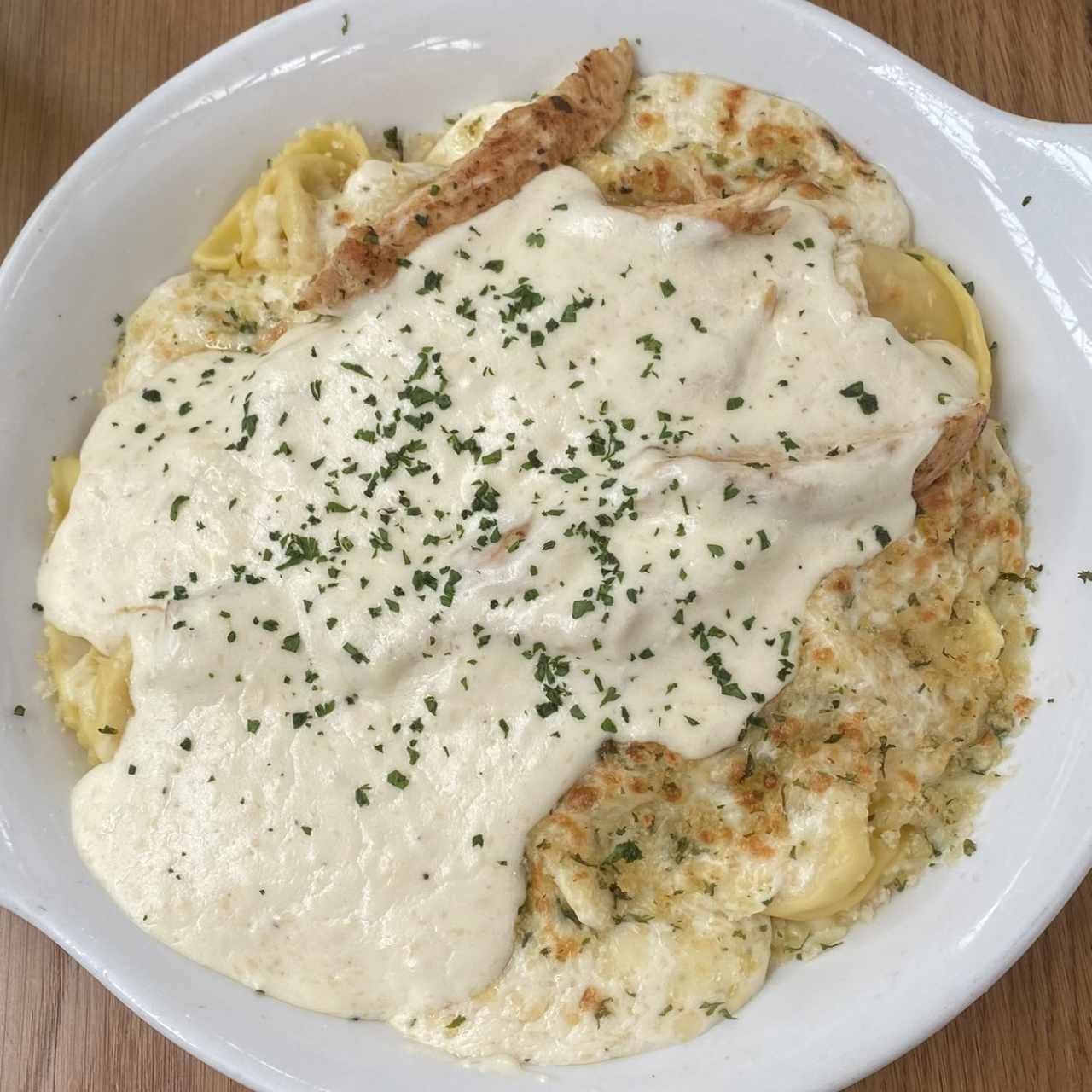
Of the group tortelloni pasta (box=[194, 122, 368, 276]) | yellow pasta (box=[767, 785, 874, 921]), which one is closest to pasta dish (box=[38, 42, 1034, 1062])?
yellow pasta (box=[767, 785, 874, 921])

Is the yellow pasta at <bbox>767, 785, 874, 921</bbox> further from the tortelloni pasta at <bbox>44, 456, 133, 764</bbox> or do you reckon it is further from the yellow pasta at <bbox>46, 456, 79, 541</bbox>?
the yellow pasta at <bbox>46, 456, 79, 541</bbox>

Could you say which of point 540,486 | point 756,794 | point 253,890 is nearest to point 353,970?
point 253,890

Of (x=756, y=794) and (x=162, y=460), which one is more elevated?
(x=162, y=460)

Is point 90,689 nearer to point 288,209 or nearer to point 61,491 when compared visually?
point 61,491

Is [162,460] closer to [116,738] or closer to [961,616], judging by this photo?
[116,738]

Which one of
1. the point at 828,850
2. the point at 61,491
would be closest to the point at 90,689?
the point at 61,491

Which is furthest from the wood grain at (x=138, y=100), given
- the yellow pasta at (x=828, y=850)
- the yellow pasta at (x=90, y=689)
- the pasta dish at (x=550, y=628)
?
the yellow pasta at (x=828, y=850)
